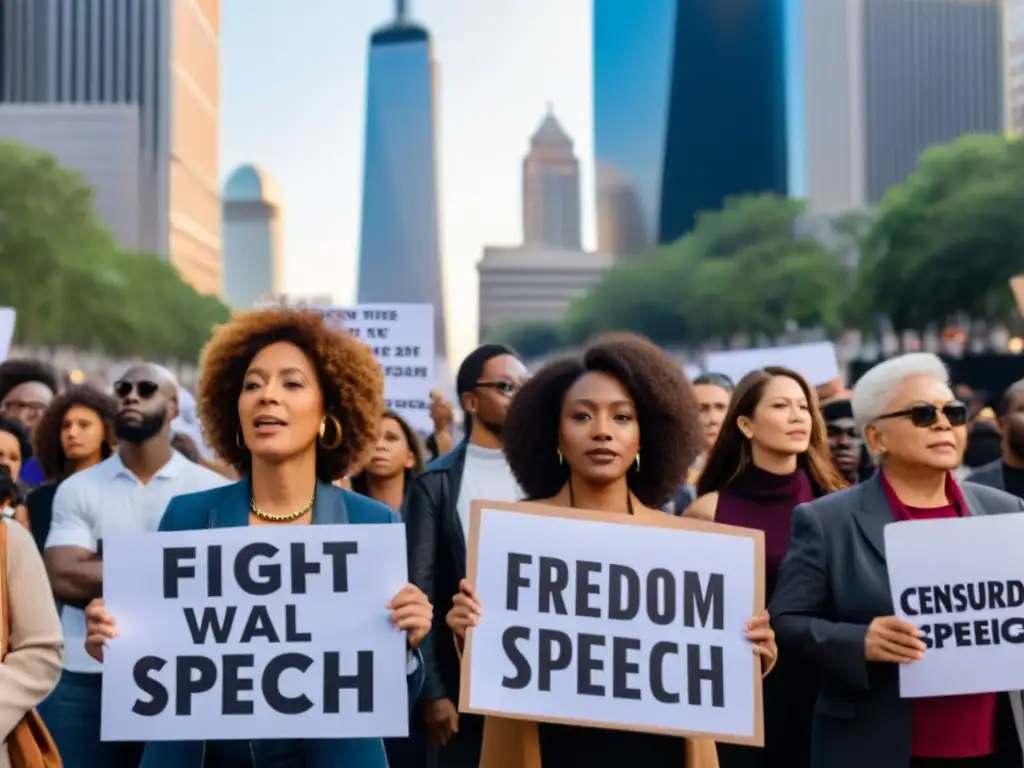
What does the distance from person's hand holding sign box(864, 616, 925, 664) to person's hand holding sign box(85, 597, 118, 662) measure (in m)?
1.91

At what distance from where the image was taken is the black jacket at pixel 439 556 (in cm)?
650

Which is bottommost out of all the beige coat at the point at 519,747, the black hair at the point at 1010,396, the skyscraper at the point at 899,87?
the beige coat at the point at 519,747

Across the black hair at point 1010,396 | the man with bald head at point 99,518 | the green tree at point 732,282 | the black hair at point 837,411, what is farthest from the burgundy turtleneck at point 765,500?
→ the green tree at point 732,282

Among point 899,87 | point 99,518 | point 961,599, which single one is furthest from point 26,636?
point 899,87

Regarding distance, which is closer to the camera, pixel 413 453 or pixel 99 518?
pixel 99 518

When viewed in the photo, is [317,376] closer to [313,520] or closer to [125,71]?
[313,520]

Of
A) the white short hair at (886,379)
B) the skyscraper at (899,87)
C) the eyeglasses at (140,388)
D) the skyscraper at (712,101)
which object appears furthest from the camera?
the skyscraper at (712,101)

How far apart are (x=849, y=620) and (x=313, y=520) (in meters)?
1.48

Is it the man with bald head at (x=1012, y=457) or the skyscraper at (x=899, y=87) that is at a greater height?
the skyscraper at (x=899, y=87)

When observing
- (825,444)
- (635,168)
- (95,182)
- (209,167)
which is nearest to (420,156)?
(95,182)

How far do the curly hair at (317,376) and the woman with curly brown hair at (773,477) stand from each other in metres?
2.02

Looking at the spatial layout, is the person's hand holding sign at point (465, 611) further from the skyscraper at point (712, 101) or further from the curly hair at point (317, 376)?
the skyscraper at point (712, 101)

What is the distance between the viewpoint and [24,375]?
31.2 feet

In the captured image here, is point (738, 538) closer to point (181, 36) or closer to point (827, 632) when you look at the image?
point (827, 632)
